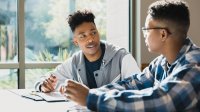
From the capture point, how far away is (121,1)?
4348 mm

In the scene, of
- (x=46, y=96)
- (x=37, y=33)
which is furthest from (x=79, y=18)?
(x=37, y=33)

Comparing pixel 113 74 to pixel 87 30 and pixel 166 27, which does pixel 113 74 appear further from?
pixel 166 27

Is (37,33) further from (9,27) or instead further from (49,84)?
(49,84)

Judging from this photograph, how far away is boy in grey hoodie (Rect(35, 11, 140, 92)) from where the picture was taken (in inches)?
90.9

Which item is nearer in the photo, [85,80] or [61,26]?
[85,80]

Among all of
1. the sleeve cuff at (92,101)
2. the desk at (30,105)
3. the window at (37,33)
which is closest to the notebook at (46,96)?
the desk at (30,105)

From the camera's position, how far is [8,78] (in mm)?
4012

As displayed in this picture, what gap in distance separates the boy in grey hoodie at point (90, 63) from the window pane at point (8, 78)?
5.47 ft

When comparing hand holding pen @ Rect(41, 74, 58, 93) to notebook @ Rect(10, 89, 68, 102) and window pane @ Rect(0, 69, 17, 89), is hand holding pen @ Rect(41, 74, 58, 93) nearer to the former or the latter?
notebook @ Rect(10, 89, 68, 102)

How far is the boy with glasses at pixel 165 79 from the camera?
124 cm

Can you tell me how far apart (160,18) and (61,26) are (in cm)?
275

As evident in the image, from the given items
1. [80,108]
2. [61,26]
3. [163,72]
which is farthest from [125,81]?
[61,26]

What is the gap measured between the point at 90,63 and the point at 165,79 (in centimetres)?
112

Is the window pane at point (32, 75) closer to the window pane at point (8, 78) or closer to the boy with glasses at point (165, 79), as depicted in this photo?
the window pane at point (8, 78)
